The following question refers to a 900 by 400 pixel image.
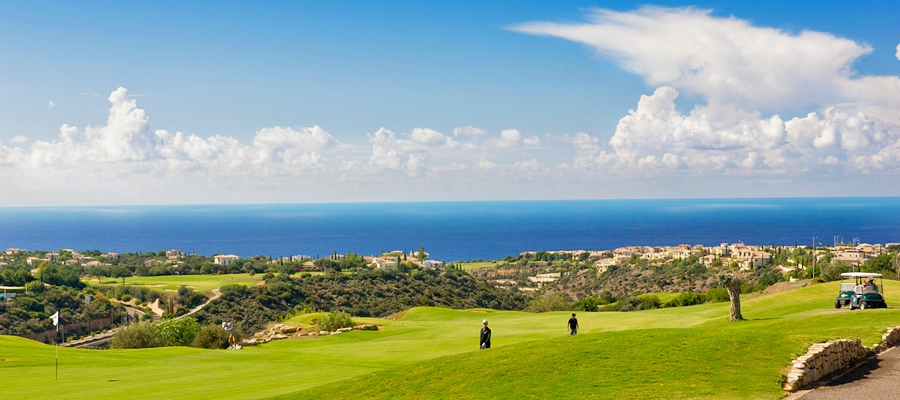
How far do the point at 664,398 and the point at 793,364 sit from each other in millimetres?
3786

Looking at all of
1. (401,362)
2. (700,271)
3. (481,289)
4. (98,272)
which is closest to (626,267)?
(700,271)

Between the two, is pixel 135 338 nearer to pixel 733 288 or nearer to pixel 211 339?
pixel 211 339

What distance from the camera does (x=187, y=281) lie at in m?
93.5

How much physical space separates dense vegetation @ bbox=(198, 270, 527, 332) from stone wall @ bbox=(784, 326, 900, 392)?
53783mm

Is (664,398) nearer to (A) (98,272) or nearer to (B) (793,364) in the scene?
(B) (793,364)

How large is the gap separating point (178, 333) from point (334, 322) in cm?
874

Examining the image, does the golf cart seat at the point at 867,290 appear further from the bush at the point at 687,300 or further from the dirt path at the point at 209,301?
the dirt path at the point at 209,301

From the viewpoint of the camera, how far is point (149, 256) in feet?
479

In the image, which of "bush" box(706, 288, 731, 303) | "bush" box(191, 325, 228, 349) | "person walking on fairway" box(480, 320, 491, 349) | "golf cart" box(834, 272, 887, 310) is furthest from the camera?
"bush" box(706, 288, 731, 303)

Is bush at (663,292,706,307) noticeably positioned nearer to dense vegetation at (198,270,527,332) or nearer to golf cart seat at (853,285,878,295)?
golf cart seat at (853,285,878,295)

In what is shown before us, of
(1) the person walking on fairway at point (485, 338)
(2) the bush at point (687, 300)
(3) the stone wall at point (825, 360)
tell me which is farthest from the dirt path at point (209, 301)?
(3) the stone wall at point (825, 360)

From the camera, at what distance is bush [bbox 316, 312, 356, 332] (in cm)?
3978

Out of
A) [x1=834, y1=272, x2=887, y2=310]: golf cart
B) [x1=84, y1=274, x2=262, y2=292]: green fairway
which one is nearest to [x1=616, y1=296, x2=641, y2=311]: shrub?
[x1=834, y1=272, x2=887, y2=310]: golf cart

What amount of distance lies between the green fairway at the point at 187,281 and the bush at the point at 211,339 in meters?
48.6
